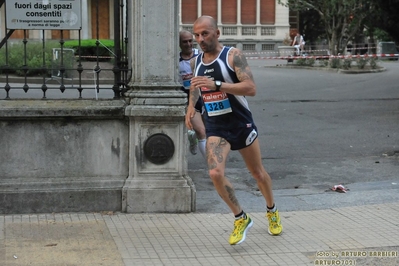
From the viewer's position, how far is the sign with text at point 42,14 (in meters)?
7.04

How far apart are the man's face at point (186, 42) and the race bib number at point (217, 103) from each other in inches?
101

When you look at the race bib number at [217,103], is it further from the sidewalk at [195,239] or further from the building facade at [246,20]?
the building facade at [246,20]

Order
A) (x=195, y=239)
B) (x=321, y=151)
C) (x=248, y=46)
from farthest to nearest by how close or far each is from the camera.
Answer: (x=248, y=46) → (x=321, y=151) → (x=195, y=239)

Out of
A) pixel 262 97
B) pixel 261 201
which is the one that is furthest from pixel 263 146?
pixel 262 97

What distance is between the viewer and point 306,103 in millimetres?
17578

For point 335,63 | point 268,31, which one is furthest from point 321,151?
point 268,31

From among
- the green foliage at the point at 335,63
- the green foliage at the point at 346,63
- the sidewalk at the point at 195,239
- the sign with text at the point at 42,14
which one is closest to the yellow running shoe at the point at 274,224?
the sidewalk at the point at 195,239

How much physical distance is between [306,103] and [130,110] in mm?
11269

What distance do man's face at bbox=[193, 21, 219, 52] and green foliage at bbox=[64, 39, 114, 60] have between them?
163 cm

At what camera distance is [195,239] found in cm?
612

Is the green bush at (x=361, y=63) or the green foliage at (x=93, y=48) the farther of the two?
the green bush at (x=361, y=63)

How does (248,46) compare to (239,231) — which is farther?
(248,46)

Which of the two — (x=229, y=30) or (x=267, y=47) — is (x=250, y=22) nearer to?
(x=229, y=30)

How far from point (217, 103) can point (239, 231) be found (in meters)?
1.10
